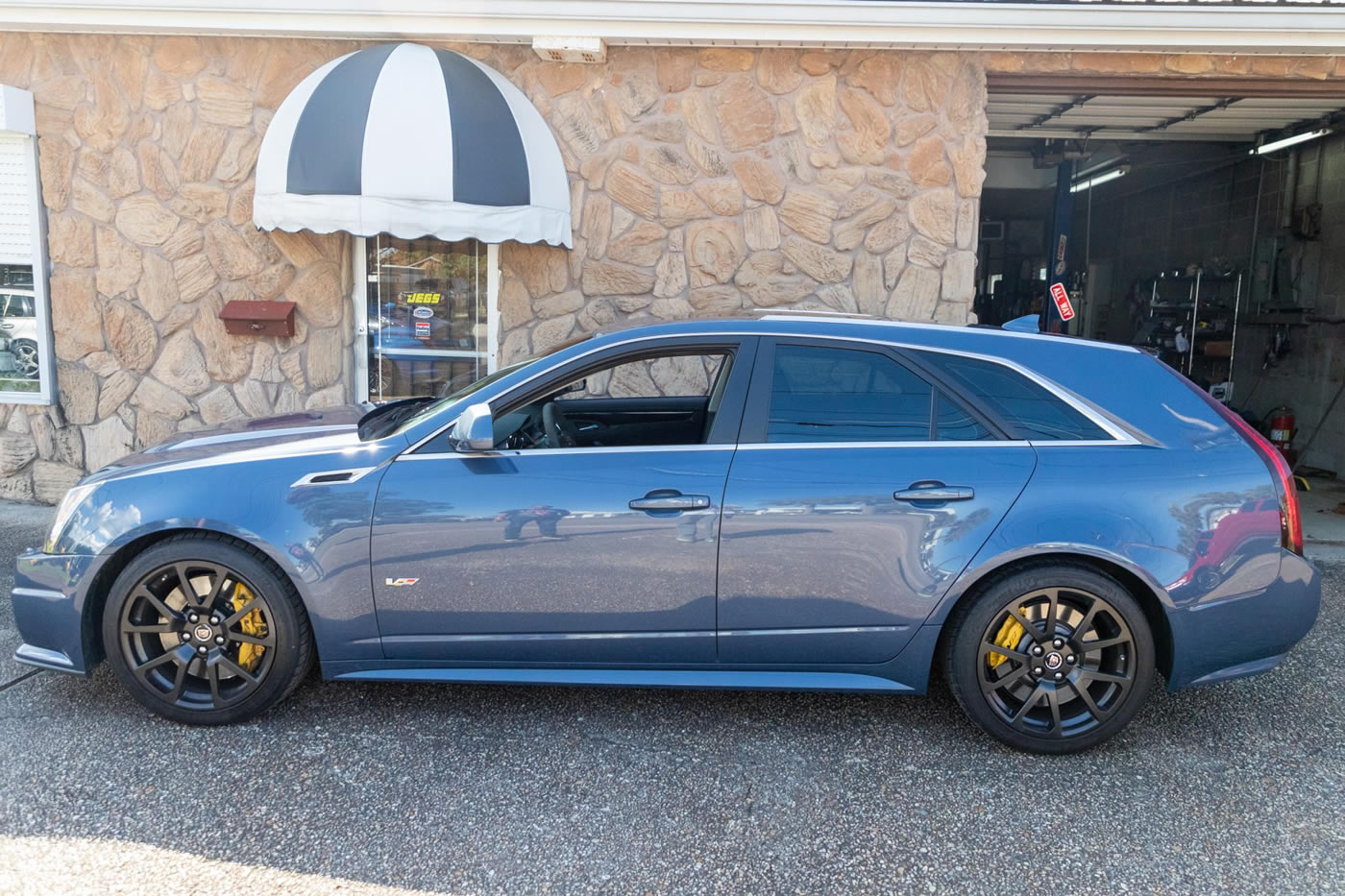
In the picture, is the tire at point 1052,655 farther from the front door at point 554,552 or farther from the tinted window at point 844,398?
the front door at point 554,552

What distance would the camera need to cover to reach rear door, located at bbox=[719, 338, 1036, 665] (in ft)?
11.4

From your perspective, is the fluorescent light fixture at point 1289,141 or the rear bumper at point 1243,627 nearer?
the rear bumper at point 1243,627

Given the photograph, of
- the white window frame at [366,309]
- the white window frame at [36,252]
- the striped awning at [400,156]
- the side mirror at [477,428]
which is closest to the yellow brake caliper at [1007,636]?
the side mirror at [477,428]

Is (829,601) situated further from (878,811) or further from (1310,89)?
(1310,89)

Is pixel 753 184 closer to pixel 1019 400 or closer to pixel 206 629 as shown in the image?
pixel 1019 400

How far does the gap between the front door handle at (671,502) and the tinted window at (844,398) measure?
1.17ft

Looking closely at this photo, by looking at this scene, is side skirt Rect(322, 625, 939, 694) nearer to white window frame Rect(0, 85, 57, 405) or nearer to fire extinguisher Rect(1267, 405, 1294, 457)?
white window frame Rect(0, 85, 57, 405)

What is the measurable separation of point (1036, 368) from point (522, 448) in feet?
6.30

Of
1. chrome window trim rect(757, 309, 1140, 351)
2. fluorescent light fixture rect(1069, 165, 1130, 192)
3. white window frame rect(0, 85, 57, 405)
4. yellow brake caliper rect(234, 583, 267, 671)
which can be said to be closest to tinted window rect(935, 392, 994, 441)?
chrome window trim rect(757, 309, 1140, 351)

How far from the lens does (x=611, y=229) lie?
23.0 feet

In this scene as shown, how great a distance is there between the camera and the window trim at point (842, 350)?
11.8 feet

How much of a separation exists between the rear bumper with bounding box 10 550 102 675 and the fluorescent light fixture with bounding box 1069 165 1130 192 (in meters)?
9.98

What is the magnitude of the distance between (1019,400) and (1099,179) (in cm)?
982

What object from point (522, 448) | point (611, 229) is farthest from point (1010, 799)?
point (611, 229)
